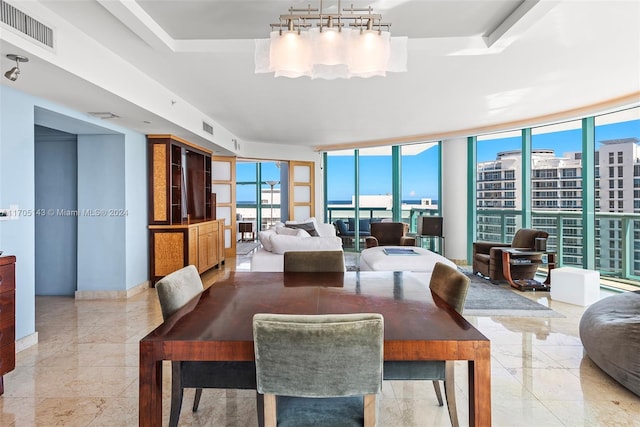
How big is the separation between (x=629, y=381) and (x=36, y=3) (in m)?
4.74

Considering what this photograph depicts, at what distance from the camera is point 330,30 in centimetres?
204

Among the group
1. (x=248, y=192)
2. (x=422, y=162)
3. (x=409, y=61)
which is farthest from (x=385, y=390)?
(x=248, y=192)

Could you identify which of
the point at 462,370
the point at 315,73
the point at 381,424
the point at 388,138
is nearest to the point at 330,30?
the point at 315,73

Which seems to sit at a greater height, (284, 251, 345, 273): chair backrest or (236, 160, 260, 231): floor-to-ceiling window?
(236, 160, 260, 231): floor-to-ceiling window

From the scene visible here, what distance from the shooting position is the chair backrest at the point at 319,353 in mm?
1253

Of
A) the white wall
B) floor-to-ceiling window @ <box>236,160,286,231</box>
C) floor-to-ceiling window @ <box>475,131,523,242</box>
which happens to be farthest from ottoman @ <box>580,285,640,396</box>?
floor-to-ceiling window @ <box>236,160,286,231</box>

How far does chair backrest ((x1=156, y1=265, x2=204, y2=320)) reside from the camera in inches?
72.0

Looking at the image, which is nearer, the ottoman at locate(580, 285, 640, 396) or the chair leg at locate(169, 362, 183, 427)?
the chair leg at locate(169, 362, 183, 427)

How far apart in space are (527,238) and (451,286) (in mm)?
4464

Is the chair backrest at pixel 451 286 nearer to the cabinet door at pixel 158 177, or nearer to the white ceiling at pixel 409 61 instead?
the white ceiling at pixel 409 61

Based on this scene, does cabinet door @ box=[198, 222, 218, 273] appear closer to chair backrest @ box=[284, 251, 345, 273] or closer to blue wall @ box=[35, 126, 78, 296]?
blue wall @ box=[35, 126, 78, 296]

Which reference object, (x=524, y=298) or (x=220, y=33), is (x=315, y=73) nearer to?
(x=220, y=33)

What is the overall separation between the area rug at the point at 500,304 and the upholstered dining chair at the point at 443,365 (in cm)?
224

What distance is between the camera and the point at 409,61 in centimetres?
355
